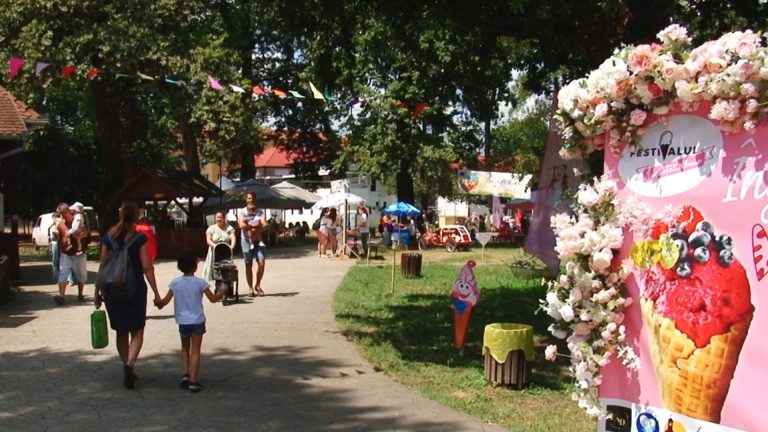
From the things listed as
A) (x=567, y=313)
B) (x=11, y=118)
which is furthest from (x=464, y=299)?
(x=11, y=118)

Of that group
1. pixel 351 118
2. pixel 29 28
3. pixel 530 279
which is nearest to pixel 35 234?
pixel 29 28

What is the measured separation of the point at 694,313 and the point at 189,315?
14.9ft

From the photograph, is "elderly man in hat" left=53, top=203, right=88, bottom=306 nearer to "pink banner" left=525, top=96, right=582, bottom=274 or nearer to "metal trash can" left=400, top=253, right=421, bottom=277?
"pink banner" left=525, top=96, right=582, bottom=274

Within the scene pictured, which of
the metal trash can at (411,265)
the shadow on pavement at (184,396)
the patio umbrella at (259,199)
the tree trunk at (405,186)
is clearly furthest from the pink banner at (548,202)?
the tree trunk at (405,186)

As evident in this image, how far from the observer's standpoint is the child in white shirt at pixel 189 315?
6965mm

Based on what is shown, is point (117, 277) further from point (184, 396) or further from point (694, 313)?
point (694, 313)

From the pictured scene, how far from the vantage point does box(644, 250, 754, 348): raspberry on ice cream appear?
3.64m

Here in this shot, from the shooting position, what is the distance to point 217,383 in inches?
290

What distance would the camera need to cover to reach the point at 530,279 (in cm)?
1661

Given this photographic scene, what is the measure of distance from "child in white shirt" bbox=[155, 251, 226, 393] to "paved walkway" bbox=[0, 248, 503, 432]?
0.56ft

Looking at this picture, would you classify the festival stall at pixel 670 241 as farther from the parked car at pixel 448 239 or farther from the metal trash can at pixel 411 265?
the parked car at pixel 448 239

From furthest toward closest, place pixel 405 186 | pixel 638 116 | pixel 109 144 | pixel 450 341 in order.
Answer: pixel 405 186 → pixel 109 144 → pixel 450 341 → pixel 638 116

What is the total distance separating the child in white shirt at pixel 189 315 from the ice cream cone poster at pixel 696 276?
3964mm

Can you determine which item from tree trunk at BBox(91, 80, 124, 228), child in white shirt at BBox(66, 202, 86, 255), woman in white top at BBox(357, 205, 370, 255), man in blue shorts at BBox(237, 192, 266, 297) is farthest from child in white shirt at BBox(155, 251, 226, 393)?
tree trunk at BBox(91, 80, 124, 228)
